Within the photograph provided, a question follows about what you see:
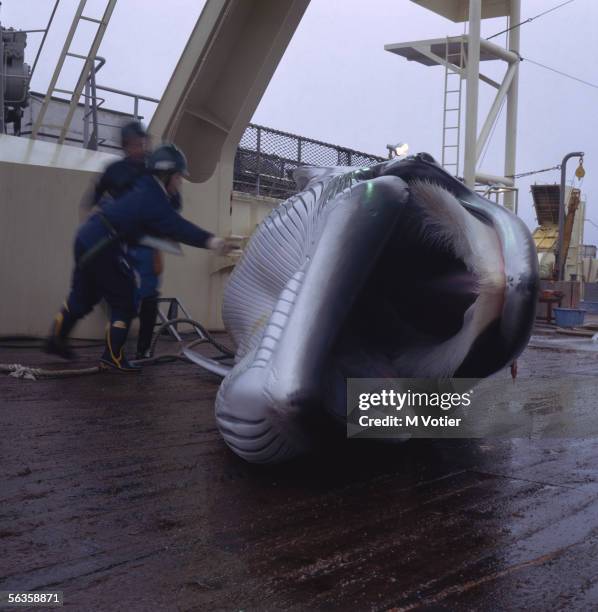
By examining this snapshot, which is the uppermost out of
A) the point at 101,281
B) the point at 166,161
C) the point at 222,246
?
the point at 166,161

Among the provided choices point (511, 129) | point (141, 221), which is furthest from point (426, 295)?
point (511, 129)

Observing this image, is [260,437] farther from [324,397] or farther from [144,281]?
[144,281]

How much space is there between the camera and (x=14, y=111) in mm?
10445

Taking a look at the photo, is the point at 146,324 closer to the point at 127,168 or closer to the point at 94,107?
the point at 127,168

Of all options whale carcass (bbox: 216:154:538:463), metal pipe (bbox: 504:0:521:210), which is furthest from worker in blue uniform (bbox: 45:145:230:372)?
metal pipe (bbox: 504:0:521:210)

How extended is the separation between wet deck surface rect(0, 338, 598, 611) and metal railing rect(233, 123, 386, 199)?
715cm

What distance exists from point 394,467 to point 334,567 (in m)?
1.09

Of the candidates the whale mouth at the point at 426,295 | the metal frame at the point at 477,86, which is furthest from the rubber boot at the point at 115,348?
the metal frame at the point at 477,86

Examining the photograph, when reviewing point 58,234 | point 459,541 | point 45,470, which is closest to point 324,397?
point 459,541

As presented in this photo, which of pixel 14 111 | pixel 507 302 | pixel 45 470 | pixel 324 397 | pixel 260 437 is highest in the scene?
pixel 14 111

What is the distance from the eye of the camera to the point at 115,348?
5086 mm

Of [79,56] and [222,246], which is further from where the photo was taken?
[79,56]

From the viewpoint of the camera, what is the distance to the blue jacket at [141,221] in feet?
14.0

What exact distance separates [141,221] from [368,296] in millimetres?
1866
